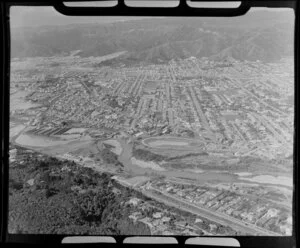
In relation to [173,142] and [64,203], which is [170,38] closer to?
[173,142]

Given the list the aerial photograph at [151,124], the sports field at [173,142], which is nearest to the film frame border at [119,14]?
the aerial photograph at [151,124]

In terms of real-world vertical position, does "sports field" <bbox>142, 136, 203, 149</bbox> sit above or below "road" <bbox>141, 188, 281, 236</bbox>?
above

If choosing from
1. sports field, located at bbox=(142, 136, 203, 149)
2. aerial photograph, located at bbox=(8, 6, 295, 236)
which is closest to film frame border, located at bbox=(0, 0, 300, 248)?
aerial photograph, located at bbox=(8, 6, 295, 236)

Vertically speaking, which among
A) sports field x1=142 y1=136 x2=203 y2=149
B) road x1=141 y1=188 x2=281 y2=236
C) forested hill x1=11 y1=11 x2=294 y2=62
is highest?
forested hill x1=11 y1=11 x2=294 y2=62

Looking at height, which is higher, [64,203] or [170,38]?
[170,38]

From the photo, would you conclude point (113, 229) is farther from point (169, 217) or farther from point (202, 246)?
point (202, 246)

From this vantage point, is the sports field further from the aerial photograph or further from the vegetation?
the vegetation

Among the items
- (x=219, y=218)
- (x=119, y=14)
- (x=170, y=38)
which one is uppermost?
(x=119, y=14)

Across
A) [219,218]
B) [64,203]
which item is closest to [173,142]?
[219,218]
